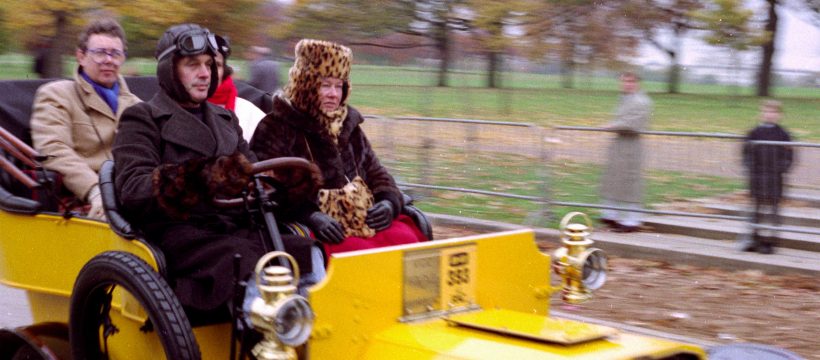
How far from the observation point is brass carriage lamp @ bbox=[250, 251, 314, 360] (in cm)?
310

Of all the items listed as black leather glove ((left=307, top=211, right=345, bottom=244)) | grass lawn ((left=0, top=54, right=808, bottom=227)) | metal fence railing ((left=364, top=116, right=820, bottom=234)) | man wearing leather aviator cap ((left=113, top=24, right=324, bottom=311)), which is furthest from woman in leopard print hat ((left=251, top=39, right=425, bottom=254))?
grass lawn ((left=0, top=54, right=808, bottom=227))

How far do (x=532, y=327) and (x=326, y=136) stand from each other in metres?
1.75

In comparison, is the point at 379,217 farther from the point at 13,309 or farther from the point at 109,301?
the point at 13,309

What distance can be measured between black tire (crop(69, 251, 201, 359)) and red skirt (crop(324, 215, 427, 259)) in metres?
0.93

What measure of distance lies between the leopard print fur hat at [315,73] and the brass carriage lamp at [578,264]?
125cm

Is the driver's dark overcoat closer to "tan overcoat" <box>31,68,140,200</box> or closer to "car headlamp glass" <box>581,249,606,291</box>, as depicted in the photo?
"tan overcoat" <box>31,68,140,200</box>

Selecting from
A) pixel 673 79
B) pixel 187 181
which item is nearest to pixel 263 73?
pixel 187 181

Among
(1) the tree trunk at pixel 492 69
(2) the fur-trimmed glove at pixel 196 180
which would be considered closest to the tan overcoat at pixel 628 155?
(2) the fur-trimmed glove at pixel 196 180

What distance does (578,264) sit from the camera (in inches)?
162

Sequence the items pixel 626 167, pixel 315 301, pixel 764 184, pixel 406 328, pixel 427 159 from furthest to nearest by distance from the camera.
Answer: pixel 427 159 < pixel 626 167 < pixel 764 184 < pixel 406 328 < pixel 315 301

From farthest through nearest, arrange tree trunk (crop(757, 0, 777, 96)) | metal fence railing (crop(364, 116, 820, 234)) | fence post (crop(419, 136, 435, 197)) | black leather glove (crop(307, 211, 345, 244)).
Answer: tree trunk (crop(757, 0, 777, 96)), fence post (crop(419, 136, 435, 197)), metal fence railing (crop(364, 116, 820, 234)), black leather glove (crop(307, 211, 345, 244))

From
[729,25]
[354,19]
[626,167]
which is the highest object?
[729,25]

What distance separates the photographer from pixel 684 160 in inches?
394

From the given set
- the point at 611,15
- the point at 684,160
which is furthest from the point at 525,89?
the point at 684,160
